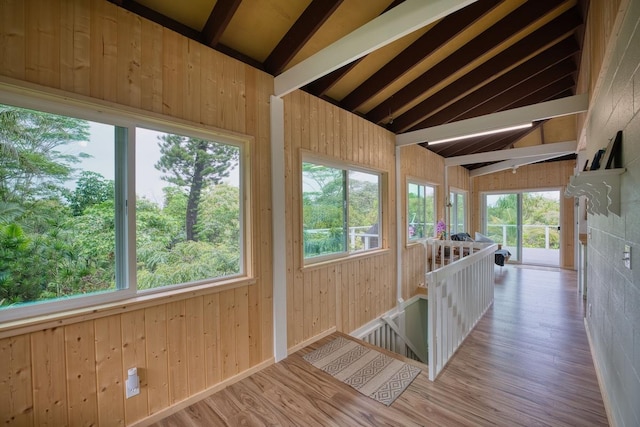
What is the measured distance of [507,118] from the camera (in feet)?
10.7

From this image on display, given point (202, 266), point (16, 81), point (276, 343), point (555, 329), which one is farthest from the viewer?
point (555, 329)

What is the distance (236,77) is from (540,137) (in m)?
6.74

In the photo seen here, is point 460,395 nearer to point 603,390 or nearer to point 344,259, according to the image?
point 603,390

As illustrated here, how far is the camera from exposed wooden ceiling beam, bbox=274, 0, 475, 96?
1654 millimetres

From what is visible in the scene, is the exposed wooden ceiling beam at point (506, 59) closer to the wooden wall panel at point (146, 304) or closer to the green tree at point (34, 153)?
the wooden wall panel at point (146, 304)

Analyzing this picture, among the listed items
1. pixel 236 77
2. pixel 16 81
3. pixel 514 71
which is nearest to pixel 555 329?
pixel 514 71

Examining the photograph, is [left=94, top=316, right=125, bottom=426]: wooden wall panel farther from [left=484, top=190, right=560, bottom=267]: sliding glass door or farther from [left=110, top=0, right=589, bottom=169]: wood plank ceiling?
[left=484, top=190, right=560, bottom=267]: sliding glass door

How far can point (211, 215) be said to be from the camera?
2270 millimetres

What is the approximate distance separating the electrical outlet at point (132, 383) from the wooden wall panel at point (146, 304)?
1.5 inches

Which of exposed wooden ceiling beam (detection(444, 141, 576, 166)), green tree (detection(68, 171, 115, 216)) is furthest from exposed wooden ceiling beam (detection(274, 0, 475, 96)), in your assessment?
exposed wooden ceiling beam (detection(444, 141, 576, 166))

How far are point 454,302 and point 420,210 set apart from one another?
9.71 feet

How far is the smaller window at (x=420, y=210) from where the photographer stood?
4.97m

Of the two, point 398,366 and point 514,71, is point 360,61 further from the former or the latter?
point 398,366

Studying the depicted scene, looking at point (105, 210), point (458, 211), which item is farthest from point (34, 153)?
point (458, 211)
